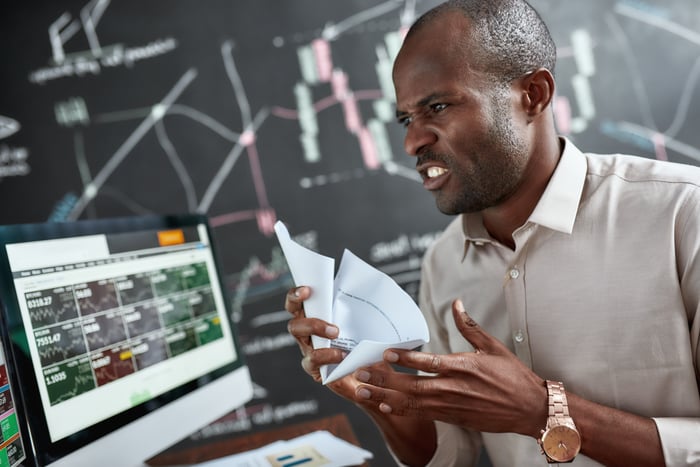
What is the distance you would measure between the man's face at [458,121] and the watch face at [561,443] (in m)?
0.45

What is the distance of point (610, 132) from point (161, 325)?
189 cm

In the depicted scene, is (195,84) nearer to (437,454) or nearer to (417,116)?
(417,116)

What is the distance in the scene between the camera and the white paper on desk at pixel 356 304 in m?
0.85

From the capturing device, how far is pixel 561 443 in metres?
0.91

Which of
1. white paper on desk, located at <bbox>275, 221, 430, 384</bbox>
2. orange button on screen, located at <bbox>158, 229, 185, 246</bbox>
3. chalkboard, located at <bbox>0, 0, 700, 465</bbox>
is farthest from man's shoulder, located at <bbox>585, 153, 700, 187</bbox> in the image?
chalkboard, located at <bbox>0, 0, 700, 465</bbox>

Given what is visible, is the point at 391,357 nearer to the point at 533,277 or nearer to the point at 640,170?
the point at 533,277

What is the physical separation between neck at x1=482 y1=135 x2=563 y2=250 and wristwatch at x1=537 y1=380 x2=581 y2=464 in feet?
1.33

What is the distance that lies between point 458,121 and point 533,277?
331mm

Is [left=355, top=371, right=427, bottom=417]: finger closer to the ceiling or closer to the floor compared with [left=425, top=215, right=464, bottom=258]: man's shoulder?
closer to the floor

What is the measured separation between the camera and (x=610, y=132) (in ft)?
7.61

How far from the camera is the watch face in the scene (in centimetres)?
90

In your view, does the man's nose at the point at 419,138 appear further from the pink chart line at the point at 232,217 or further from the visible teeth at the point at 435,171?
the pink chart line at the point at 232,217

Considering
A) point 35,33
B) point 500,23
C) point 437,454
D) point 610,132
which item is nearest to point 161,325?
point 437,454

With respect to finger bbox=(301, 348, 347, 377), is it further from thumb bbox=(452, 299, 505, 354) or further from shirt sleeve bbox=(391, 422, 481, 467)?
shirt sleeve bbox=(391, 422, 481, 467)
